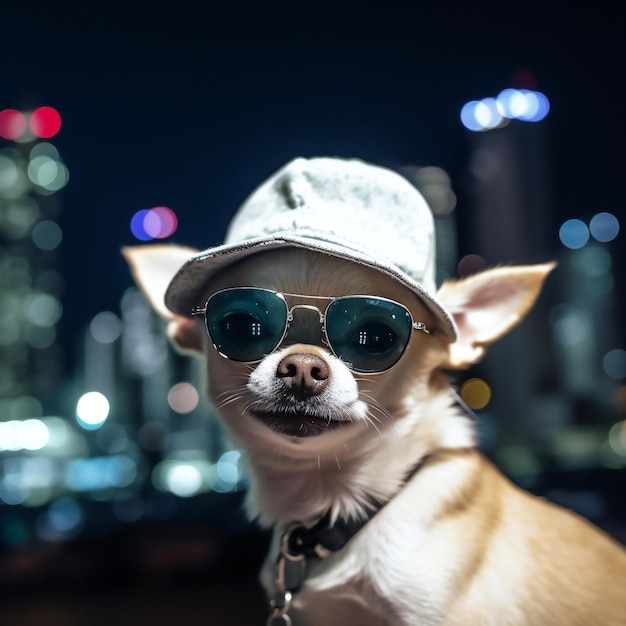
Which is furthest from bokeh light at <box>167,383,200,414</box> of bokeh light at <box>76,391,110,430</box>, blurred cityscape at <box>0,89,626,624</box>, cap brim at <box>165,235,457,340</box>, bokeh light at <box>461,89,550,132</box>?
bokeh light at <box>461,89,550,132</box>

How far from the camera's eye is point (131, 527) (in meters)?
1.86

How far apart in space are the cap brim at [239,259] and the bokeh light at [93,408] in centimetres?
124

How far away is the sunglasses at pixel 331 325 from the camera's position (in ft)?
2.79

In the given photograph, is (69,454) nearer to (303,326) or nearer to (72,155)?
(72,155)

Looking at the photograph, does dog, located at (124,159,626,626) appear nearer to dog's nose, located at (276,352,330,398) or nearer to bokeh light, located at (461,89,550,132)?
dog's nose, located at (276,352,330,398)

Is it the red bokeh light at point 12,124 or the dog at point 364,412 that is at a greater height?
the red bokeh light at point 12,124

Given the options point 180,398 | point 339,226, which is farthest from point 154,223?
point 339,226

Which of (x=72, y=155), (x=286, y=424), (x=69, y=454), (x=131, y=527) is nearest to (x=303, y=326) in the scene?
(x=286, y=424)

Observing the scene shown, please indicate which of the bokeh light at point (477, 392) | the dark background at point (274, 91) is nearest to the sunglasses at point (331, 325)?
the bokeh light at point (477, 392)

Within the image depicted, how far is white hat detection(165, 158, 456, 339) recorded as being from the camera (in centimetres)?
85

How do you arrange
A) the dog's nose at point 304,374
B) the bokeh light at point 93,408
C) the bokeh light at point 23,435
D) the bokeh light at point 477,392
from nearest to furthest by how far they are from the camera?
1. the dog's nose at point 304,374
2. the bokeh light at point 477,392
3. the bokeh light at point 23,435
4. the bokeh light at point 93,408

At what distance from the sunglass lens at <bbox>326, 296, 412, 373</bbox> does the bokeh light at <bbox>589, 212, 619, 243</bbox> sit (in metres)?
0.97

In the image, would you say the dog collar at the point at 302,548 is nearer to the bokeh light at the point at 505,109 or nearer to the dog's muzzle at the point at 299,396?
the dog's muzzle at the point at 299,396

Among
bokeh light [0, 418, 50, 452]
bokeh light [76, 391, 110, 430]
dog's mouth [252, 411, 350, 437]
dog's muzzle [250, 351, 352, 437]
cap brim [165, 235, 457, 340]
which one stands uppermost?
cap brim [165, 235, 457, 340]
